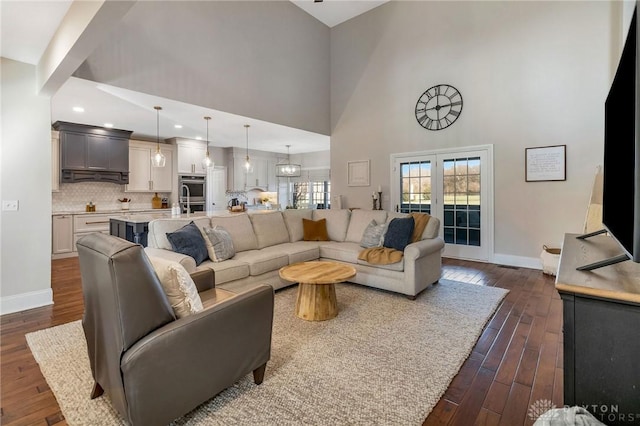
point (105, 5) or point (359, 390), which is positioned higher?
point (105, 5)

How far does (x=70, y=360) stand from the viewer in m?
2.22

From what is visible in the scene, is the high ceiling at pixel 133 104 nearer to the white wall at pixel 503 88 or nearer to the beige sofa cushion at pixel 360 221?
the white wall at pixel 503 88

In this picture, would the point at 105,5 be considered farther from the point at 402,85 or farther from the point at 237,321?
the point at 402,85

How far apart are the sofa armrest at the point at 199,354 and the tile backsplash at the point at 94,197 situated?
20.6 feet

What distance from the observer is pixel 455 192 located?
5484 millimetres

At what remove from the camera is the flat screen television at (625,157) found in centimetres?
90

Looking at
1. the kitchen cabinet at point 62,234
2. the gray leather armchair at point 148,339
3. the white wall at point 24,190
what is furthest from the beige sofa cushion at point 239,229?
the kitchen cabinet at point 62,234

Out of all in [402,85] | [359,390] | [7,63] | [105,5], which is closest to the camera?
[105,5]

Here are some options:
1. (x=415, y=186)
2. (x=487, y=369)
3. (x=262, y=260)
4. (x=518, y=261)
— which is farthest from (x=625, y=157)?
(x=415, y=186)

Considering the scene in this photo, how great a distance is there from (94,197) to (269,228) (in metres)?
4.76

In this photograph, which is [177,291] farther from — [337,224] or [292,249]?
[337,224]

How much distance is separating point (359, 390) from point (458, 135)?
479 centimetres

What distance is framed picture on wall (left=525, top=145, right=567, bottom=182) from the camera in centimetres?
446

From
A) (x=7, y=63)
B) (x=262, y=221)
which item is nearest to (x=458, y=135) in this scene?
(x=262, y=221)
